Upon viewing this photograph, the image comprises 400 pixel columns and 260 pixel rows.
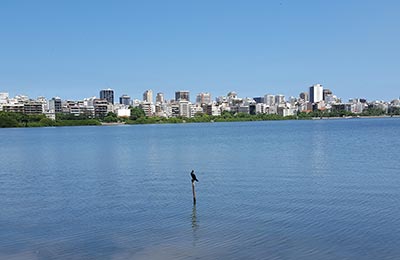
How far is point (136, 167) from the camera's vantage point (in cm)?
3556

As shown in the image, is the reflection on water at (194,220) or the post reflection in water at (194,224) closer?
the post reflection in water at (194,224)

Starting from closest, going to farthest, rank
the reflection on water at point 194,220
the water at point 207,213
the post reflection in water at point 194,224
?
1. the water at point 207,213
2. the post reflection in water at point 194,224
3. the reflection on water at point 194,220

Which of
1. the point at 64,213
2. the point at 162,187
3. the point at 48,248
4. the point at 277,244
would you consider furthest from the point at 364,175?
the point at 48,248

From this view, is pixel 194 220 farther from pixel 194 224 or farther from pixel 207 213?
pixel 207 213

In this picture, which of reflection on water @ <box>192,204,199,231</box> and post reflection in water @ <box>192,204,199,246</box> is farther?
reflection on water @ <box>192,204,199,231</box>

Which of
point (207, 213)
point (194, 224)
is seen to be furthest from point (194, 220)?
point (207, 213)

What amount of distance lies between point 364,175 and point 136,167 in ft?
53.1

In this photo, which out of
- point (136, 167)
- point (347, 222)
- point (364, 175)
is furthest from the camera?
point (136, 167)

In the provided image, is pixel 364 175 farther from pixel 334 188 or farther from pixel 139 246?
pixel 139 246

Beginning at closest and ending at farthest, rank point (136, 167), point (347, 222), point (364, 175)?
point (347, 222)
point (364, 175)
point (136, 167)

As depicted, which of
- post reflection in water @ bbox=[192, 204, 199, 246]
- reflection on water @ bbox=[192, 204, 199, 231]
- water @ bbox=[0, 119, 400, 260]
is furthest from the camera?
reflection on water @ bbox=[192, 204, 199, 231]

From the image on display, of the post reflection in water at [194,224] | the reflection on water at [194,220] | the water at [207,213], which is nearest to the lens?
the water at [207,213]

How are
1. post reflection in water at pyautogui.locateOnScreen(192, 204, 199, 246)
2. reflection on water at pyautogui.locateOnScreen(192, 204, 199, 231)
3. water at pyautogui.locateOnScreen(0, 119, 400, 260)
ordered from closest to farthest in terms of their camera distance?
water at pyautogui.locateOnScreen(0, 119, 400, 260)
post reflection in water at pyautogui.locateOnScreen(192, 204, 199, 246)
reflection on water at pyautogui.locateOnScreen(192, 204, 199, 231)

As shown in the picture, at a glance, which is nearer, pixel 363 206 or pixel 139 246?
pixel 139 246
